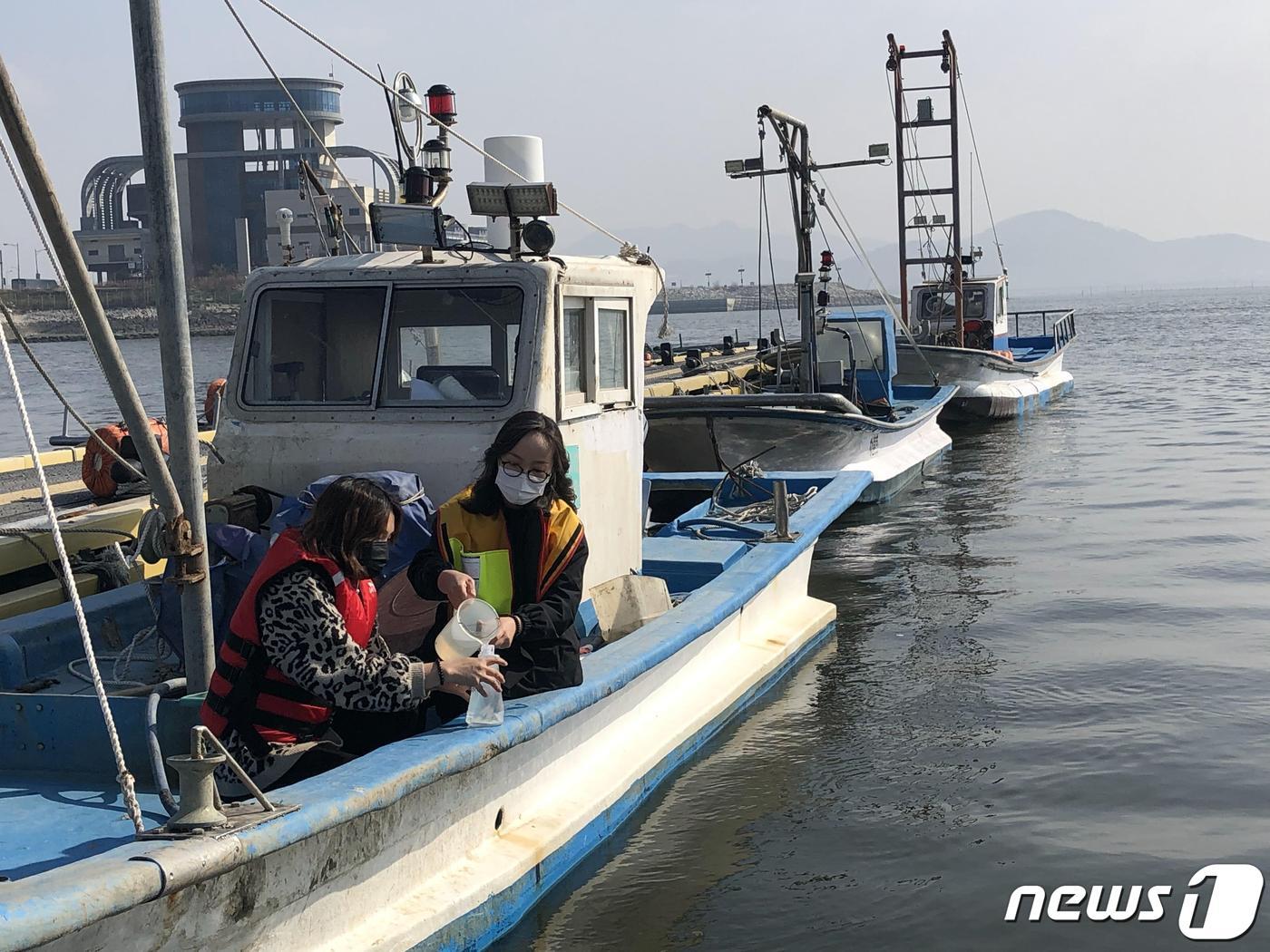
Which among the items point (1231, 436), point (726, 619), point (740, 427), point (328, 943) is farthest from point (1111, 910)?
point (1231, 436)

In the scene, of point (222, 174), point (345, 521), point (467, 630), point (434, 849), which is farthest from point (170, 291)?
point (222, 174)

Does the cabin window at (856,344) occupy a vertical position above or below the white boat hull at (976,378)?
above

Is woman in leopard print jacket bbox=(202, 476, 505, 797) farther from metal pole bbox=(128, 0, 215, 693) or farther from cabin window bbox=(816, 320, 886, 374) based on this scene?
cabin window bbox=(816, 320, 886, 374)

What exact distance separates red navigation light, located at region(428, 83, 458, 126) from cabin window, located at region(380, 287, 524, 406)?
1176mm

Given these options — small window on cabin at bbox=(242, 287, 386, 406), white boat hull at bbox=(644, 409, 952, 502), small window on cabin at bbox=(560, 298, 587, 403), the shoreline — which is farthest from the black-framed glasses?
the shoreline

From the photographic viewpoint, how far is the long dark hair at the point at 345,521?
4246 mm

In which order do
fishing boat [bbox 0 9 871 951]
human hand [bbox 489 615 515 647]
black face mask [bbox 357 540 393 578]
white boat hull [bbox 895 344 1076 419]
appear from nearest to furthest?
fishing boat [bbox 0 9 871 951] → black face mask [bbox 357 540 393 578] → human hand [bbox 489 615 515 647] → white boat hull [bbox 895 344 1076 419]

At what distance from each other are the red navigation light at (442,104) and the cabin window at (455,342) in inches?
46.3

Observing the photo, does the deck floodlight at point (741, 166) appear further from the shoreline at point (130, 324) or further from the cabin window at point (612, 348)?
the shoreline at point (130, 324)

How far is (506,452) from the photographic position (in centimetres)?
514

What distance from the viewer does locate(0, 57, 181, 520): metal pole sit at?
3830mm

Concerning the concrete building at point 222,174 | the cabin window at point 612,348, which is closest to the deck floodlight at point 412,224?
the cabin window at point 612,348

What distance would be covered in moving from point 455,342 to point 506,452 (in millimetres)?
1457

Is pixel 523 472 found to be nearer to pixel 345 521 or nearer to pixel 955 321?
pixel 345 521
